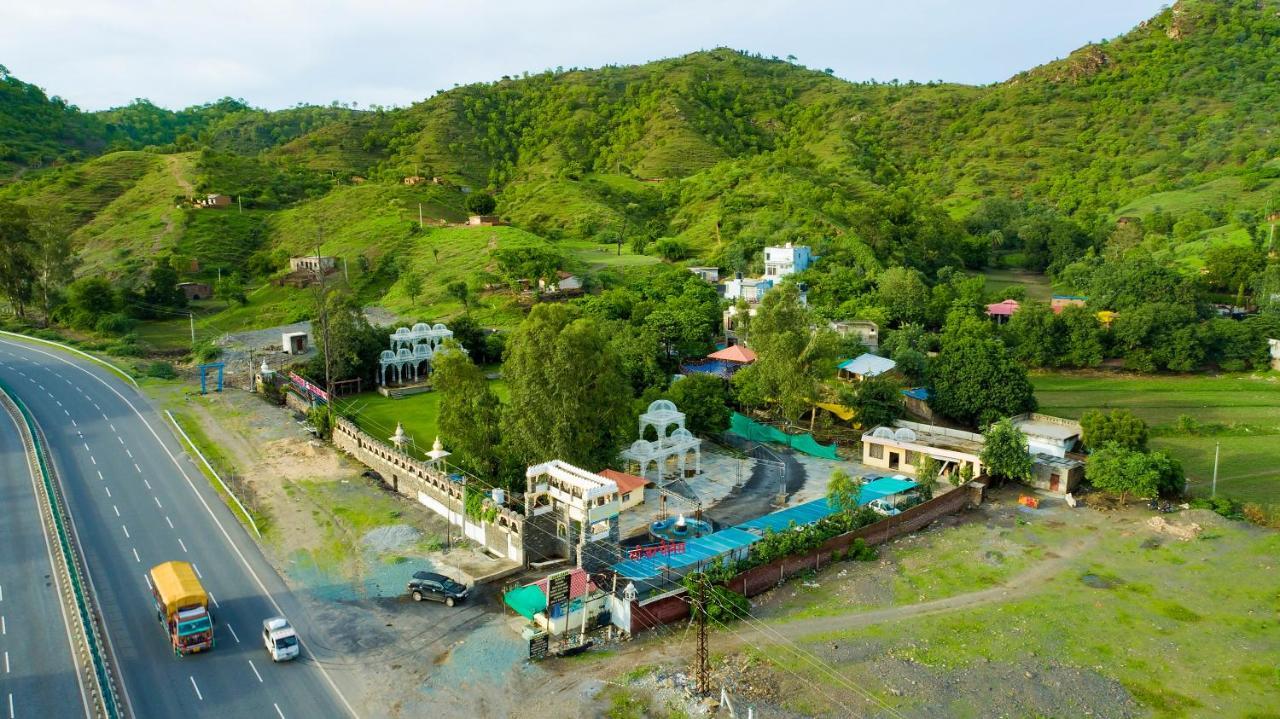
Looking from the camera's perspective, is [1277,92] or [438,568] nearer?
[438,568]

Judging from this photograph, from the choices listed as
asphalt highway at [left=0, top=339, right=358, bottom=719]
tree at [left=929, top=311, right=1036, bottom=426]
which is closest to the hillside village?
tree at [left=929, top=311, right=1036, bottom=426]

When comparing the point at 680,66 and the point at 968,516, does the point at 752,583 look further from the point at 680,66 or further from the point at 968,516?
the point at 680,66

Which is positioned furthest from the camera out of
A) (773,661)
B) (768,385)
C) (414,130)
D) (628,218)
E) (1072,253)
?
(414,130)

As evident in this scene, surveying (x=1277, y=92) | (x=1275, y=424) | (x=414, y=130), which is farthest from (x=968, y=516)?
(x=414, y=130)

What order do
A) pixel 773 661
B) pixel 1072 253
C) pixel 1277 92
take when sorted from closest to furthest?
A: pixel 773 661
pixel 1072 253
pixel 1277 92

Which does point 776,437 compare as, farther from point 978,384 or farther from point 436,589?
point 436,589

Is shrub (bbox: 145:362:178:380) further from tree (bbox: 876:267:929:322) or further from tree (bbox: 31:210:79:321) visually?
tree (bbox: 876:267:929:322)

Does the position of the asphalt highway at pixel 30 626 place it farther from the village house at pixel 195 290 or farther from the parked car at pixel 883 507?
the village house at pixel 195 290
